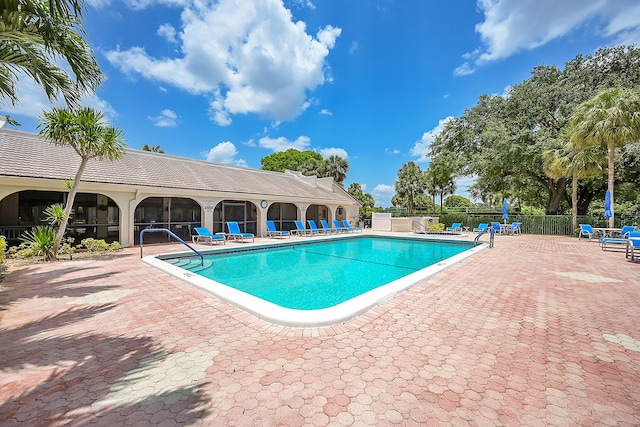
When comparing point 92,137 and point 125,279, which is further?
point 92,137

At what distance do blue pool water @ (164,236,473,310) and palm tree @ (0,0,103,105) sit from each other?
19.6 feet

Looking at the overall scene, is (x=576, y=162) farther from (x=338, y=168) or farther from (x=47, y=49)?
(x=338, y=168)

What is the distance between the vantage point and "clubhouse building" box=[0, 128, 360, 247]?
11.6m

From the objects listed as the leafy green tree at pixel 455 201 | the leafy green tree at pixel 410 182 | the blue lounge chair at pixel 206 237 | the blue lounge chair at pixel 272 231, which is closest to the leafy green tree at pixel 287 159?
the leafy green tree at pixel 410 182

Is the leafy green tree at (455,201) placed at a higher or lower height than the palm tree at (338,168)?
lower

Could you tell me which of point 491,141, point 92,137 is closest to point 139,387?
point 92,137

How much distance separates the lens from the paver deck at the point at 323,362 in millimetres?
2371

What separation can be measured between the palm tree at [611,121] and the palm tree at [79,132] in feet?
83.8

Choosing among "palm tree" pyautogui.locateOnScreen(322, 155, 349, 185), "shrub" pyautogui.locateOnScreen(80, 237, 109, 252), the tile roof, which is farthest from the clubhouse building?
"palm tree" pyautogui.locateOnScreen(322, 155, 349, 185)

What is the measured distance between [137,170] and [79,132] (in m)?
5.57

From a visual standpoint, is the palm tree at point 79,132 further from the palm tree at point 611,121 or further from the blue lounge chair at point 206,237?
the palm tree at point 611,121

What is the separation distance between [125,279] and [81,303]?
72.5 inches

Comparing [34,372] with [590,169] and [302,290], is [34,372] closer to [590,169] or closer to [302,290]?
[302,290]

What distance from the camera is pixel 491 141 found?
960 inches
